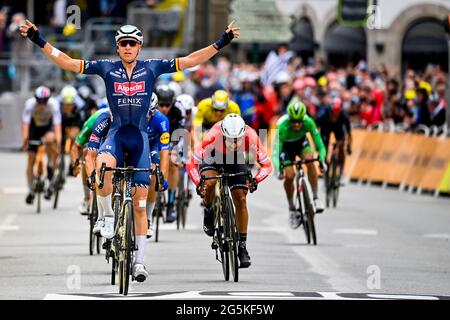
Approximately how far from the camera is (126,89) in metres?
14.4

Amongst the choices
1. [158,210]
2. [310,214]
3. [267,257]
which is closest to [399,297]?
[267,257]

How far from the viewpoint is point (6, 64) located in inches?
1673

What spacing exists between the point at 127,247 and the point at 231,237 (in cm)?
188

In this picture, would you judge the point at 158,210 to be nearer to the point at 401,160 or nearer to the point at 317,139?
the point at 317,139

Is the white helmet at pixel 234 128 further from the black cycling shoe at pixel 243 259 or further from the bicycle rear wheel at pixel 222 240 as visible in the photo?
the black cycling shoe at pixel 243 259

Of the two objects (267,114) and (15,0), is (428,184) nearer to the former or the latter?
(267,114)

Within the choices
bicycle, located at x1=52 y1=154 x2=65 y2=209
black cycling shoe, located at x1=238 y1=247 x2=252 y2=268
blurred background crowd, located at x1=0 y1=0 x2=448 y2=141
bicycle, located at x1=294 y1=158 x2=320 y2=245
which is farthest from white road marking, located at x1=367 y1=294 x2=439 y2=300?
blurred background crowd, located at x1=0 y1=0 x2=448 y2=141

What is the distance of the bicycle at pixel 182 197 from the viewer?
2200 cm

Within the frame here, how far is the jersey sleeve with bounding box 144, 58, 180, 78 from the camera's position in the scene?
14.5m

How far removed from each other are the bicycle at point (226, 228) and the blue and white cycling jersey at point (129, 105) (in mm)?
1382

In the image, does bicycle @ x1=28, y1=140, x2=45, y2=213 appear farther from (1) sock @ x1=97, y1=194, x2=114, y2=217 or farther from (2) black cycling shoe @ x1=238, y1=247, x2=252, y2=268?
(1) sock @ x1=97, y1=194, x2=114, y2=217

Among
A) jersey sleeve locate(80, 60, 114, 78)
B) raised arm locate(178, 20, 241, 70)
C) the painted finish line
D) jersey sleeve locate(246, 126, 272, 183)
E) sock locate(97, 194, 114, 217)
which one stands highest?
raised arm locate(178, 20, 241, 70)

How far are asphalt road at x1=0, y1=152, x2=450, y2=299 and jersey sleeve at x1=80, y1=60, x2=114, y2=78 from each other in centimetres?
177

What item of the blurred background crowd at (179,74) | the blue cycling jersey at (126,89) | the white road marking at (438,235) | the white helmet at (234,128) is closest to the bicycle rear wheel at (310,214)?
the white road marking at (438,235)
